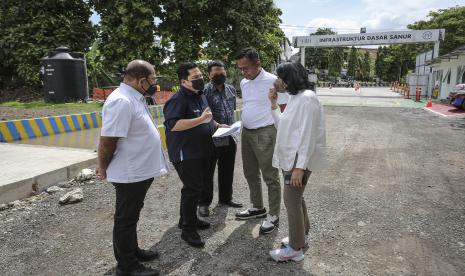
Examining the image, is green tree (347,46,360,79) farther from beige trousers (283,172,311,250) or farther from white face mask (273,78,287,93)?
beige trousers (283,172,311,250)

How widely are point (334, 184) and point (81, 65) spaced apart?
47.5 ft

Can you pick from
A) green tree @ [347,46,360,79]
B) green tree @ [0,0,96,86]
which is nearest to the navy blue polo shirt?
green tree @ [0,0,96,86]

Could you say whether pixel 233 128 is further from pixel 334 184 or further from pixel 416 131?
pixel 416 131

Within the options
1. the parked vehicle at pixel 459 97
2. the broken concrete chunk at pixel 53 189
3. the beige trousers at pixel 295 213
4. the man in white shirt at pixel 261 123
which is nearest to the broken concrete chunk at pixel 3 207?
the broken concrete chunk at pixel 53 189

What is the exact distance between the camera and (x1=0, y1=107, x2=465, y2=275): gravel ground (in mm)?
3205

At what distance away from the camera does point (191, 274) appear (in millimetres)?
3078

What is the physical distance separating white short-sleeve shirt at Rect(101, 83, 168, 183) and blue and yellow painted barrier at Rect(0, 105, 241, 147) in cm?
506

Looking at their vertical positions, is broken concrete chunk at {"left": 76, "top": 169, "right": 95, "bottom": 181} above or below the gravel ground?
above

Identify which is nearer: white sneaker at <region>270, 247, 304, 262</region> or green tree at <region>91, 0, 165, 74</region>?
white sneaker at <region>270, 247, 304, 262</region>

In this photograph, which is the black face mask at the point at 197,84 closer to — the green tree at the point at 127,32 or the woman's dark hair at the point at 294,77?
the woman's dark hair at the point at 294,77

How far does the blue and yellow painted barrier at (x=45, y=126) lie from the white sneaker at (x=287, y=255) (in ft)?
16.9

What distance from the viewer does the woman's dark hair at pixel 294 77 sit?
2945 millimetres

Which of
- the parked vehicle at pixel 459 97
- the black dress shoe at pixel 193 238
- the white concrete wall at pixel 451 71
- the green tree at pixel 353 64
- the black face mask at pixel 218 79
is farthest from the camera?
the green tree at pixel 353 64

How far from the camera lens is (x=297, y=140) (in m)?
2.93
